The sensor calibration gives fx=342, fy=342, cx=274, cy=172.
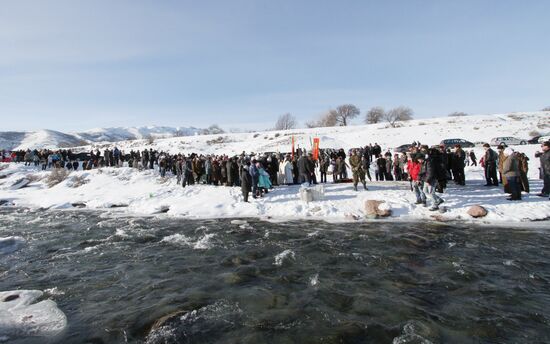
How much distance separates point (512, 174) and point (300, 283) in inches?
388

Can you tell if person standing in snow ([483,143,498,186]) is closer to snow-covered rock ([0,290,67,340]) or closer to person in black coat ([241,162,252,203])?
person in black coat ([241,162,252,203])

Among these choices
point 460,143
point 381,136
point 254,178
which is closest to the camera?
point 254,178

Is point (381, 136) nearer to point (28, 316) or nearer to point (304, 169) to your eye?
point (304, 169)

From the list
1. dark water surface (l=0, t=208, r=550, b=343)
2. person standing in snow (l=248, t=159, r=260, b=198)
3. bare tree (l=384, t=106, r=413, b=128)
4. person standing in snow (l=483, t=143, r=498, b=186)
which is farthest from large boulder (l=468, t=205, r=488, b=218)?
bare tree (l=384, t=106, r=413, b=128)

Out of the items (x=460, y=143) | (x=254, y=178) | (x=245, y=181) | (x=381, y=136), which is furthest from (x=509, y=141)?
(x=245, y=181)

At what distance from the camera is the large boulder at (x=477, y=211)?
11755 mm

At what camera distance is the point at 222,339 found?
4.93 meters

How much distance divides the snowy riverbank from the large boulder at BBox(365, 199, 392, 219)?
0.74ft

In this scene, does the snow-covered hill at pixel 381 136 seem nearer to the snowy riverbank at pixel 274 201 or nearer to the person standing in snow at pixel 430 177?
the snowy riverbank at pixel 274 201

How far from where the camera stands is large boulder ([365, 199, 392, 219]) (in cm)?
1280

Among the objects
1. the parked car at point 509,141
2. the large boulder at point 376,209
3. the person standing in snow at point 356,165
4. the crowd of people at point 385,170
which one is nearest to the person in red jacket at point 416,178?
the crowd of people at point 385,170

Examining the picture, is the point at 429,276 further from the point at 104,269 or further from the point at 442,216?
the point at 104,269

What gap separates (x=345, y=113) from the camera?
96188 mm

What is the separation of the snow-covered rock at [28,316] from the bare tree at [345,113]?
93.8 meters
